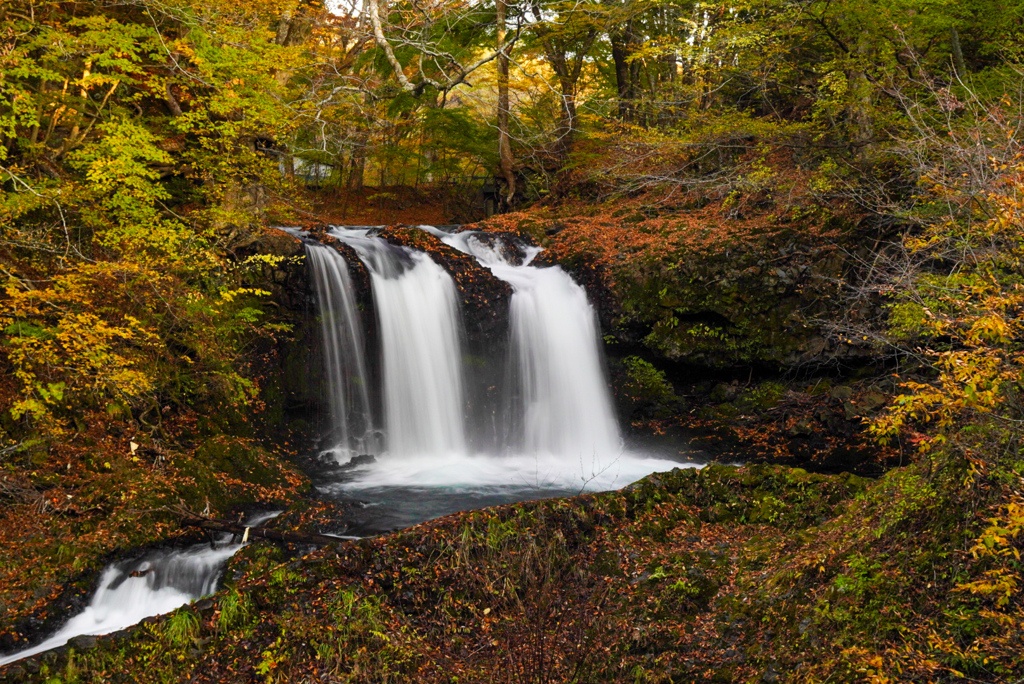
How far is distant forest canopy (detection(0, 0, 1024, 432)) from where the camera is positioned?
6727 mm

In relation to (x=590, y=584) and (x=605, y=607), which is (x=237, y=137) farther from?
(x=605, y=607)

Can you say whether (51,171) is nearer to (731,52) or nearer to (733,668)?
(733,668)

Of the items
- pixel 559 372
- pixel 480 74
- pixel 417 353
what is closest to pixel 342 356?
pixel 417 353

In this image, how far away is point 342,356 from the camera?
11117 millimetres

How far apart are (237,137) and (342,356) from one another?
4027 mm

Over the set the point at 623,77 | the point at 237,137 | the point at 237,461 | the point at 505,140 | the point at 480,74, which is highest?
the point at 480,74

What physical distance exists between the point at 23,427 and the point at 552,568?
5886 millimetres

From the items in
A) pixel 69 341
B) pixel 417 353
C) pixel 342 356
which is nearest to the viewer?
pixel 69 341

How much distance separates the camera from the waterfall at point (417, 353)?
36.2 ft

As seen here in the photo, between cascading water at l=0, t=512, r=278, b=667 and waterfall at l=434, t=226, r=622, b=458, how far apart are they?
5952 mm

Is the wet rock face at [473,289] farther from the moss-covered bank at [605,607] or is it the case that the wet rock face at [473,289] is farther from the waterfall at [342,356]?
the moss-covered bank at [605,607]

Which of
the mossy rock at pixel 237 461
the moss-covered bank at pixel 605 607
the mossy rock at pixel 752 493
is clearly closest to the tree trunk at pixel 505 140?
the mossy rock at pixel 237 461

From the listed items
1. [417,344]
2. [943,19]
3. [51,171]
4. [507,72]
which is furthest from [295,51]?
[943,19]

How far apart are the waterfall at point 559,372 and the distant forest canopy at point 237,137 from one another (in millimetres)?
3124
